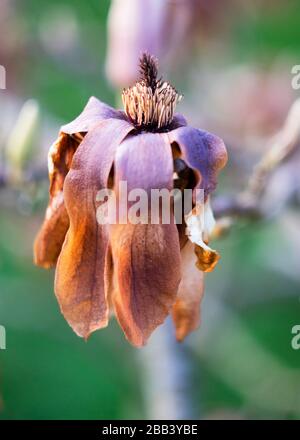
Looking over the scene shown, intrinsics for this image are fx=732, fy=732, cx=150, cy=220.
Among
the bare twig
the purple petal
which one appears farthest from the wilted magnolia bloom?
the bare twig

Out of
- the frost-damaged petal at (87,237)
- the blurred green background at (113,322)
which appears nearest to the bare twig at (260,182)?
the blurred green background at (113,322)

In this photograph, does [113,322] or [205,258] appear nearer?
[205,258]

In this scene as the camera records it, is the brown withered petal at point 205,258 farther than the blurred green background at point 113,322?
No

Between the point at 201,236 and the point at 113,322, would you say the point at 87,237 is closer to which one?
the point at 201,236

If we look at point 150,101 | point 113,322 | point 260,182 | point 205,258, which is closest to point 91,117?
point 150,101

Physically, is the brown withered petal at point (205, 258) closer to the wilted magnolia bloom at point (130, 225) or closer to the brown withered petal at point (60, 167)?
the wilted magnolia bloom at point (130, 225)

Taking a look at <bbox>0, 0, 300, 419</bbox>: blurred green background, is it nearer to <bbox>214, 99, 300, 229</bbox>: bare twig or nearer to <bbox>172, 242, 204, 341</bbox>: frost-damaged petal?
<bbox>214, 99, 300, 229</bbox>: bare twig

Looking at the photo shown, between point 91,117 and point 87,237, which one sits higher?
point 91,117
